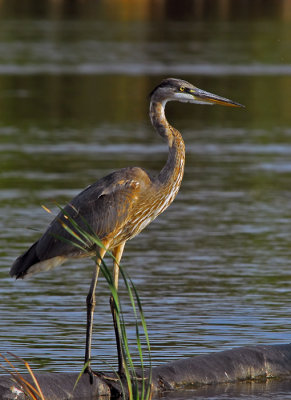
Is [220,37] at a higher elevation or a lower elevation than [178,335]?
lower

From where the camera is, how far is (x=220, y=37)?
50.3 metres

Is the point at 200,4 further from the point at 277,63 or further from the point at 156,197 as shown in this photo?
the point at 156,197

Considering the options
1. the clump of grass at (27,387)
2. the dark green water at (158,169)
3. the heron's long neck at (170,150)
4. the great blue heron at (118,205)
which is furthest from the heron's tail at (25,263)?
the clump of grass at (27,387)

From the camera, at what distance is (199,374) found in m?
7.68

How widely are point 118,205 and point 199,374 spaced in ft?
4.46

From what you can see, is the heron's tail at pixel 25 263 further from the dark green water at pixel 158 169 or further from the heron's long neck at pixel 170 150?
the heron's long neck at pixel 170 150

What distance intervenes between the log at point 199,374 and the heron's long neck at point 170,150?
139 centimetres

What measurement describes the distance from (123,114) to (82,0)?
5325 cm

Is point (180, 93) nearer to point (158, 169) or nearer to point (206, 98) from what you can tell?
point (206, 98)

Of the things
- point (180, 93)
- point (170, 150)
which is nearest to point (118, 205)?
point (170, 150)

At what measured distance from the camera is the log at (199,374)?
7.21m

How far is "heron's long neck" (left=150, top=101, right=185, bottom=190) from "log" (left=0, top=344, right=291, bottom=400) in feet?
4.56

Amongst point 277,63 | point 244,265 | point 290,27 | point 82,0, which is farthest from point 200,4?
point 244,265

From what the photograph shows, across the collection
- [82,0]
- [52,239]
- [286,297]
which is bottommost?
[82,0]
